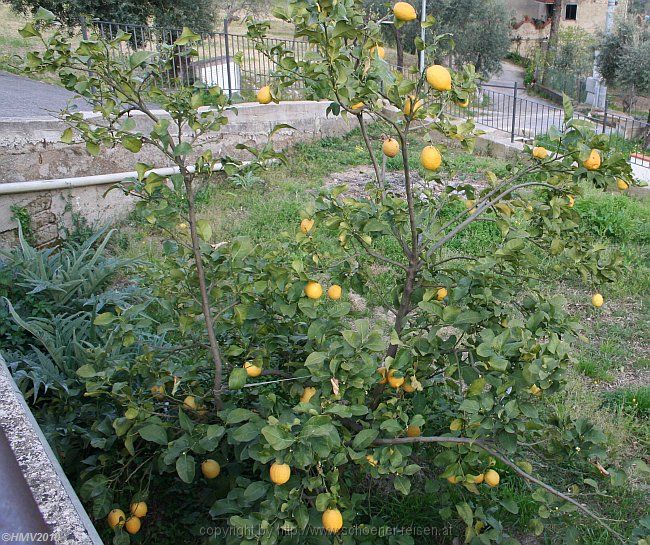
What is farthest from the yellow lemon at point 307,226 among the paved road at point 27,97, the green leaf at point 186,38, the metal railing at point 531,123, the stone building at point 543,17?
the stone building at point 543,17

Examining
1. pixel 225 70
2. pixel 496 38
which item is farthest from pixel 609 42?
pixel 225 70

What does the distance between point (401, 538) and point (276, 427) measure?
82cm

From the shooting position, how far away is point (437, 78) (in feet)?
6.01

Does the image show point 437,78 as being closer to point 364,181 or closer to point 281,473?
point 281,473

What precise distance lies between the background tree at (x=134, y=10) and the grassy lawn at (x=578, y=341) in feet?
16.0

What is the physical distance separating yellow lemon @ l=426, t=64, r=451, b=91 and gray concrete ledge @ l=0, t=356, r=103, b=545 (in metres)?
1.48

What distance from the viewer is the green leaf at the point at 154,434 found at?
2131 mm

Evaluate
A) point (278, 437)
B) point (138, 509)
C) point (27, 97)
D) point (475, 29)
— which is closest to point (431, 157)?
point (278, 437)

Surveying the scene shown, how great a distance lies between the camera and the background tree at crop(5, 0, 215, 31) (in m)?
11.0

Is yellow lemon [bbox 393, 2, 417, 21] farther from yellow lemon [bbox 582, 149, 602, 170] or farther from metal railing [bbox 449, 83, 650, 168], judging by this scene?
metal railing [bbox 449, 83, 650, 168]

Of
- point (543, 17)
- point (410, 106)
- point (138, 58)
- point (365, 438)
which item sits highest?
point (543, 17)

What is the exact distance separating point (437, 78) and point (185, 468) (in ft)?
4.77

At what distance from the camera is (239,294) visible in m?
2.19

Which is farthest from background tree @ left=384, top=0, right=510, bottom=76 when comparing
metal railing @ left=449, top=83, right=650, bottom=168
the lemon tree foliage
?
the lemon tree foliage
